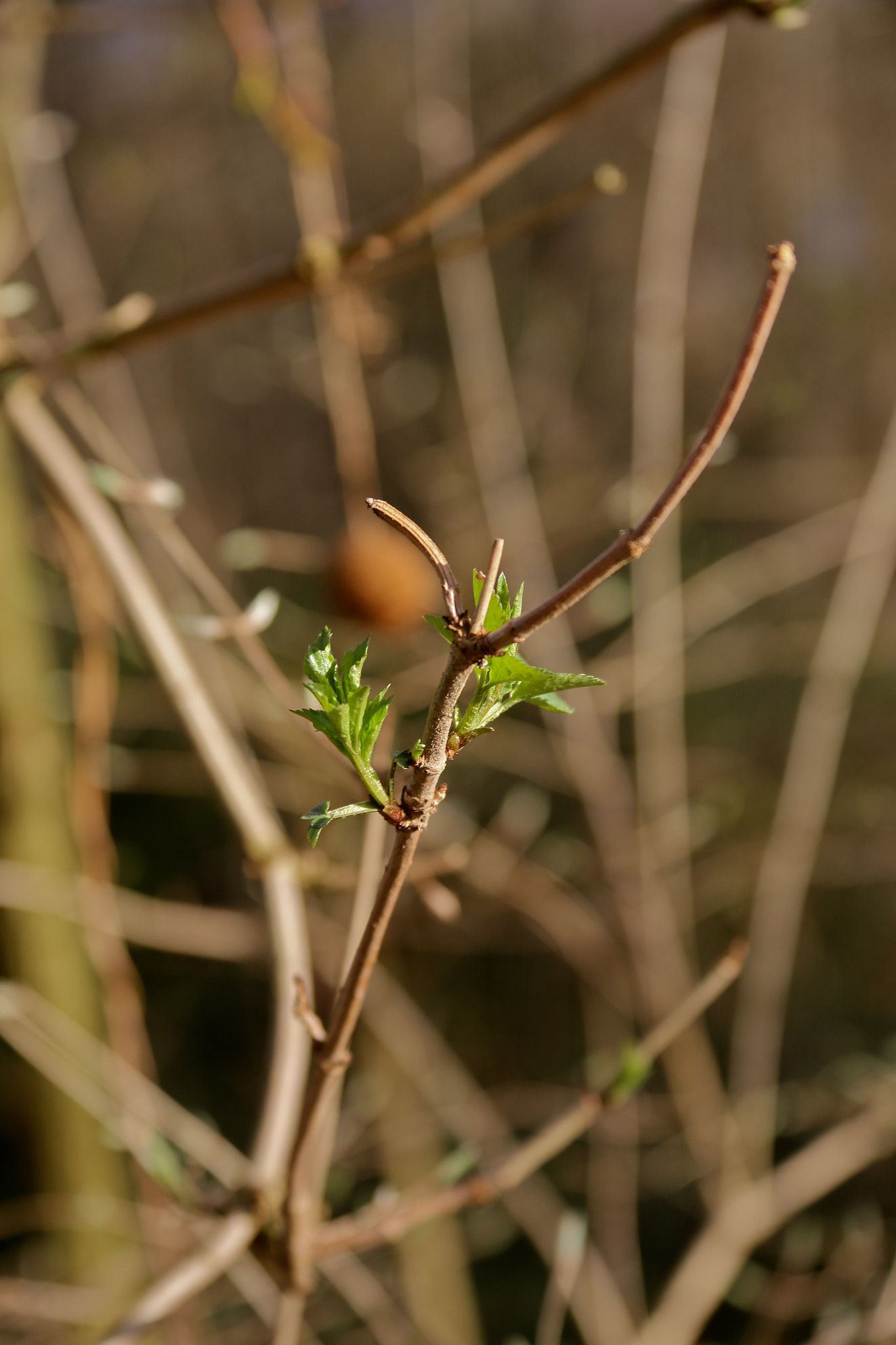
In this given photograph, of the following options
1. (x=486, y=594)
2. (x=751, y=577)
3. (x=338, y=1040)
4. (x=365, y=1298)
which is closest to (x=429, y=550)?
(x=486, y=594)

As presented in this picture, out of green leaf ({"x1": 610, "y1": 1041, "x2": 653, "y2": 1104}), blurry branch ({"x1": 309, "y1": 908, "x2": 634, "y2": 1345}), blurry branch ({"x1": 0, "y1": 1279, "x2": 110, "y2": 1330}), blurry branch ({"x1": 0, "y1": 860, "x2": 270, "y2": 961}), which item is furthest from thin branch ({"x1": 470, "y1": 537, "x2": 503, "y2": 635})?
blurry branch ({"x1": 309, "y1": 908, "x2": 634, "y2": 1345})

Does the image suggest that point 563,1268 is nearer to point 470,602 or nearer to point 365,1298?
point 365,1298

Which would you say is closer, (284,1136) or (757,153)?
(284,1136)

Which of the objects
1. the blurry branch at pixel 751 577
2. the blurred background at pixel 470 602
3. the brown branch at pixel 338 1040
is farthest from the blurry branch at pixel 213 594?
the blurry branch at pixel 751 577

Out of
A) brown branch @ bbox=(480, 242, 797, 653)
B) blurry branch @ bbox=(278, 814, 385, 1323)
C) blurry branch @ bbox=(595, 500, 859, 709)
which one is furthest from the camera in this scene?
blurry branch @ bbox=(595, 500, 859, 709)

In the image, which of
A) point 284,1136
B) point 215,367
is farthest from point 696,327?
point 284,1136

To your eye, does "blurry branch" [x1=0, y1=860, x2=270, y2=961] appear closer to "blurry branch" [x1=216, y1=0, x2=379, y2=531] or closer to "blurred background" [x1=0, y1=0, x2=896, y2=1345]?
"blurred background" [x1=0, y1=0, x2=896, y2=1345]

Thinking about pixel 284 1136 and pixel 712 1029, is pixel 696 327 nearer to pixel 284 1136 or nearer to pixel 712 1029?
pixel 712 1029
